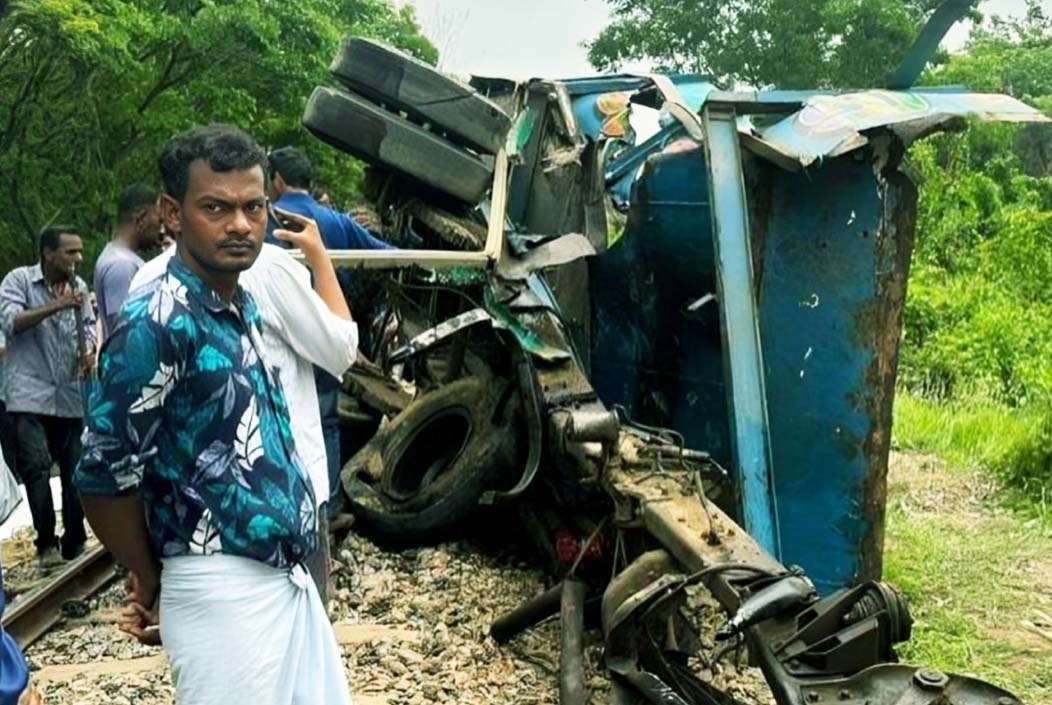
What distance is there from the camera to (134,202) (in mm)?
6125

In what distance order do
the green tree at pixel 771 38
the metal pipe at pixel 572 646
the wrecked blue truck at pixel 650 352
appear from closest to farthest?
the wrecked blue truck at pixel 650 352 → the metal pipe at pixel 572 646 → the green tree at pixel 771 38

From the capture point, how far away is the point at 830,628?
3.67 meters

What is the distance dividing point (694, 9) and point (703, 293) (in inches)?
833

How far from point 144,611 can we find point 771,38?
962 inches

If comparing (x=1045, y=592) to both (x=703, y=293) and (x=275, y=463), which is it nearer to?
(x=703, y=293)

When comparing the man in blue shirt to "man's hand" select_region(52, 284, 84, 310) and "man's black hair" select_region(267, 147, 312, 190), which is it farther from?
"man's hand" select_region(52, 284, 84, 310)

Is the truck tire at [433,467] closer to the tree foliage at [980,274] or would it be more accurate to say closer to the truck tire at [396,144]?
the truck tire at [396,144]

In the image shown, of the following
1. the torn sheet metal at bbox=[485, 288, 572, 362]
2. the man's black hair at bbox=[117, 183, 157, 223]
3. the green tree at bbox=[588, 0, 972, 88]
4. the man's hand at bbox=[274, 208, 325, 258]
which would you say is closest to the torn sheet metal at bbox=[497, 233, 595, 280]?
the torn sheet metal at bbox=[485, 288, 572, 362]

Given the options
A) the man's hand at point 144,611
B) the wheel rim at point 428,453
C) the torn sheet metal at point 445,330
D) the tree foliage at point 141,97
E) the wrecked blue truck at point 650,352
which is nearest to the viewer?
the man's hand at point 144,611

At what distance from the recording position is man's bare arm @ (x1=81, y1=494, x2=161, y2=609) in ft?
8.60

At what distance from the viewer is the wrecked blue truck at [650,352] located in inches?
163

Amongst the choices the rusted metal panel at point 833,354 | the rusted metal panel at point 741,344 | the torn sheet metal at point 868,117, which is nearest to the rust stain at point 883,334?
the rusted metal panel at point 833,354

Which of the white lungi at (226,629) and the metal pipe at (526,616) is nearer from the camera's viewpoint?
the white lungi at (226,629)

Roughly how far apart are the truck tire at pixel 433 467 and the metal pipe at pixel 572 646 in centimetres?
132
